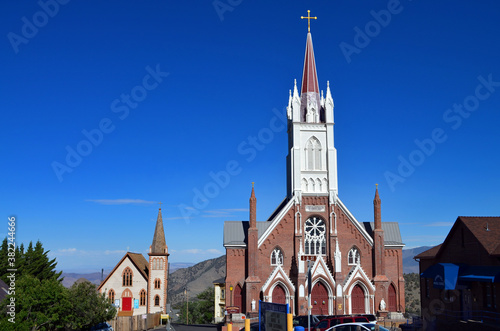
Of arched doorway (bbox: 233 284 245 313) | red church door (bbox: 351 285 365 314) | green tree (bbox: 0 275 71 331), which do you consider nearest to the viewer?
green tree (bbox: 0 275 71 331)

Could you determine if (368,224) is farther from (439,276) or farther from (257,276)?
(439,276)

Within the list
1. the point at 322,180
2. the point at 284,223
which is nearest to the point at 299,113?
the point at 322,180

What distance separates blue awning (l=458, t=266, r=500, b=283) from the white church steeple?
23150 millimetres

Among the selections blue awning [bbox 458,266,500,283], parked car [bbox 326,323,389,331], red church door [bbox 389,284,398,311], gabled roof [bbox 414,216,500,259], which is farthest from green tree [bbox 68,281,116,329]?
red church door [bbox 389,284,398,311]

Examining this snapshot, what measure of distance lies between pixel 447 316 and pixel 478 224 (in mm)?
6597

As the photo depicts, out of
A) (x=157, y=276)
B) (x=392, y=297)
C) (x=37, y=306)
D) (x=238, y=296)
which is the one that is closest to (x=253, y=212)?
(x=238, y=296)

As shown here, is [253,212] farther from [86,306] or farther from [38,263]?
[38,263]

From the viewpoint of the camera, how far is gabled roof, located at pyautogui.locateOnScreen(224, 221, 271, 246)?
2218 inches

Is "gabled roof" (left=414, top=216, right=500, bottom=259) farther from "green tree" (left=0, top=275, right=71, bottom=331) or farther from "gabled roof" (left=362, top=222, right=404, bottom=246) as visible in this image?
"green tree" (left=0, top=275, right=71, bottom=331)

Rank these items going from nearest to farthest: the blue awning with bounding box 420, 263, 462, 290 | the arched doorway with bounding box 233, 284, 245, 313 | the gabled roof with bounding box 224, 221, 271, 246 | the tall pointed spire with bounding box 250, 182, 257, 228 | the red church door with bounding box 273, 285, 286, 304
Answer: the blue awning with bounding box 420, 263, 462, 290 → the red church door with bounding box 273, 285, 286, 304 → the tall pointed spire with bounding box 250, 182, 257, 228 → the arched doorway with bounding box 233, 284, 245, 313 → the gabled roof with bounding box 224, 221, 271, 246

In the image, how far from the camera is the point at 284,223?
183 ft

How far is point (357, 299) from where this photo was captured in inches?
2121

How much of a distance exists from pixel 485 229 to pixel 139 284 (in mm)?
48969

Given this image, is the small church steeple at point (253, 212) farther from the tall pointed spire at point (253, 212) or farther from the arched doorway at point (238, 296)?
the arched doorway at point (238, 296)
